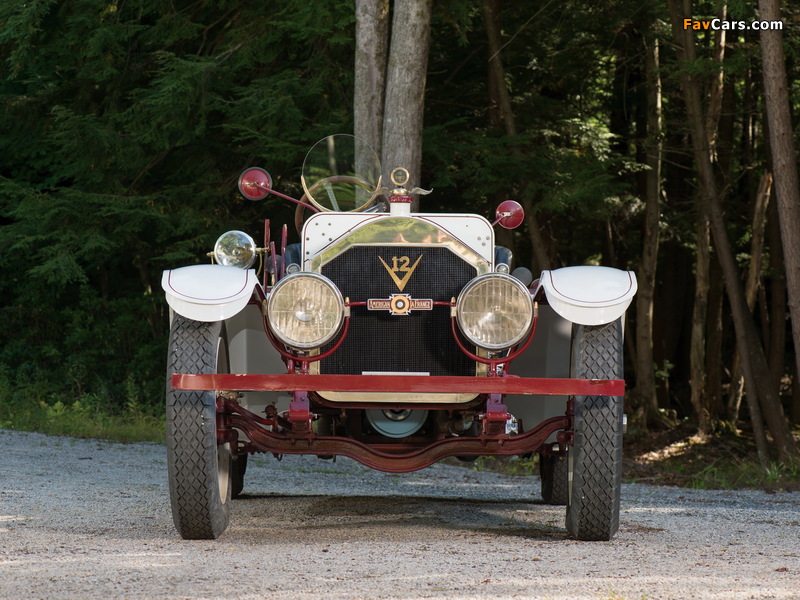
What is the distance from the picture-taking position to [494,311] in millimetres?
5148

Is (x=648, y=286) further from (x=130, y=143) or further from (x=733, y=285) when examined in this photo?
(x=130, y=143)

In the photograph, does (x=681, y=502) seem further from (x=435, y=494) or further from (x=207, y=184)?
(x=207, y=184)

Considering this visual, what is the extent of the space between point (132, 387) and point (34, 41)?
5061 mm

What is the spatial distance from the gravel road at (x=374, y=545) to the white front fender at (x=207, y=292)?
112cm

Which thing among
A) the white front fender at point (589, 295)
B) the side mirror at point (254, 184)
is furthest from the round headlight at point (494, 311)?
the side mirror at point (254, 184)

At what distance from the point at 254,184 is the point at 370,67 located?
6149 millimetres

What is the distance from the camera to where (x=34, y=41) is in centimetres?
1484

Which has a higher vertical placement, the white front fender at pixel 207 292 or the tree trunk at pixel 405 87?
the tree trunk at pixel 405 87

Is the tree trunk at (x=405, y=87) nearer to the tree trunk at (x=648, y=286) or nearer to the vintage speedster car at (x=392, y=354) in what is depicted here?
the vintage speedster car at (x=392, y=354)

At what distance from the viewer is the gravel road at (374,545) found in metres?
4.03

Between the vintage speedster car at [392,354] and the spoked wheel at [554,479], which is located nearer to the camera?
the vintage speedster car at [392,354]

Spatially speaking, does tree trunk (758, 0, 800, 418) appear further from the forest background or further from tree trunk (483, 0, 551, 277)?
tree trunk (483, 0, 551, 277)

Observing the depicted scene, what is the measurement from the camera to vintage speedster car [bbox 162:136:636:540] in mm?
5109

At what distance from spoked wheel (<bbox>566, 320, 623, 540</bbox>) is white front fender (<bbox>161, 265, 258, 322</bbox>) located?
170cm
